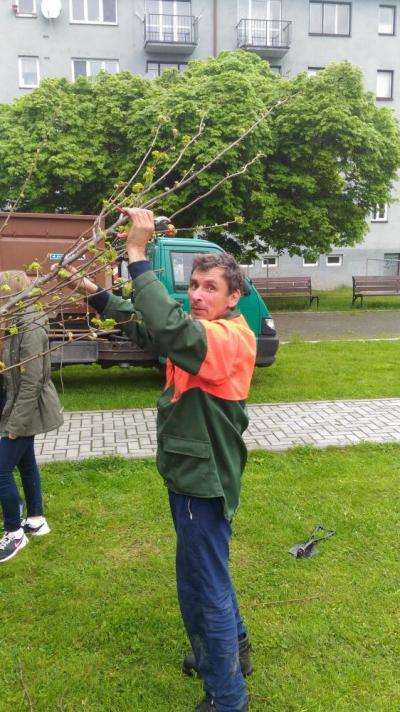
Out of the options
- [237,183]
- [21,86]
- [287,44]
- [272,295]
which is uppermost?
[287,44]

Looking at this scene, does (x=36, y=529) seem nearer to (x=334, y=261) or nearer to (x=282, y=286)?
(x=282, y=286)

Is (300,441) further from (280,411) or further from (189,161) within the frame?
(189,161)

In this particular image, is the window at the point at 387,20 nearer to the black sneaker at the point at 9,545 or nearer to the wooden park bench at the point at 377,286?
the wooden park bench at the point at 377,286

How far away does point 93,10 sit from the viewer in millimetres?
25344

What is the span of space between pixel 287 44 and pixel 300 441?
83.5ft

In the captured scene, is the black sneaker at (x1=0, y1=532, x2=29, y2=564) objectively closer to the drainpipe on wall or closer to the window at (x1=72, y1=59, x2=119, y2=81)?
the window at (x1=72, y1=59, x2=119, y2=81)

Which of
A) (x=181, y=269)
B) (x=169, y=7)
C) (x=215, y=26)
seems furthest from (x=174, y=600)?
(x=169, y=7)

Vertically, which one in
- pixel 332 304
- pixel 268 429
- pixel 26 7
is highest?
pixel 26 7

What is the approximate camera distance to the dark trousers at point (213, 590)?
2482mm

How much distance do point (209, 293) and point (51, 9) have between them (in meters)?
27.1

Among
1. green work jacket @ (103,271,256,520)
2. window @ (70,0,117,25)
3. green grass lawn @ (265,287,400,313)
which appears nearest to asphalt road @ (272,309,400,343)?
green grass lawn @ (265,287,400,313)

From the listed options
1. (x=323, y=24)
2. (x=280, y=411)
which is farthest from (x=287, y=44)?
(x=280, y=411)

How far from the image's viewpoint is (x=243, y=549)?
4133mm

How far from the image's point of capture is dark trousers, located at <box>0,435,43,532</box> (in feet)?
13.0
